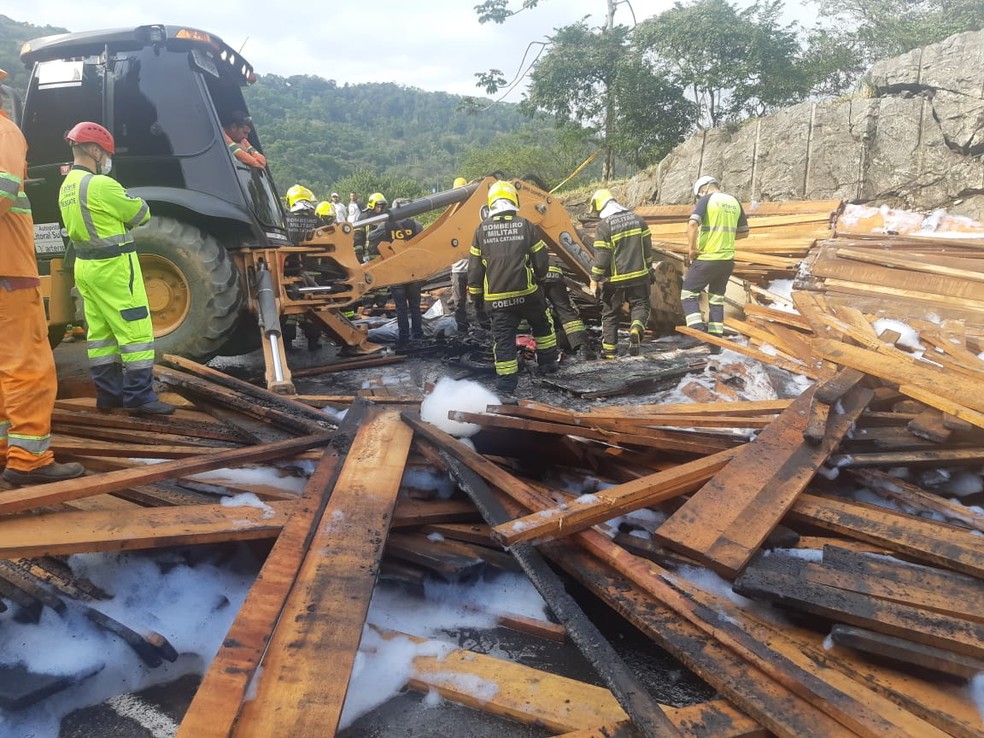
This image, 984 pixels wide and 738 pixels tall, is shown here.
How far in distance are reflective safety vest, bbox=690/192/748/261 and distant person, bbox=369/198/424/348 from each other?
3.07 meters

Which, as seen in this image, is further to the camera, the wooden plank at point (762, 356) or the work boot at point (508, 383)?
the work boot at point (508, 383)

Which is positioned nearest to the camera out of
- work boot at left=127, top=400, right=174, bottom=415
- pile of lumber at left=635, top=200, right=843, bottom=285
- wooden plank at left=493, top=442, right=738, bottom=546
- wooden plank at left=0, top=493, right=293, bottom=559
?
wooden plank at left=0, top=493, right=293, bottom=559

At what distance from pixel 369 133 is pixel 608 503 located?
281ft

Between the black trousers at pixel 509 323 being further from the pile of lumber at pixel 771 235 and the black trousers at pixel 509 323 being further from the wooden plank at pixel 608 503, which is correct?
the pile of lumber at pixel 771 235

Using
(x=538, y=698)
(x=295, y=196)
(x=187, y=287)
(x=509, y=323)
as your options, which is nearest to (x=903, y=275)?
(x=509, y=323)

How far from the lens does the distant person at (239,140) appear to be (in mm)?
5053

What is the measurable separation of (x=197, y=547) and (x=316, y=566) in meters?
0.70

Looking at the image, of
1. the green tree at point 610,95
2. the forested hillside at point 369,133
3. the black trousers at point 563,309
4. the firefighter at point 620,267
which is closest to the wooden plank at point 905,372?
the firefighter at point 620,267

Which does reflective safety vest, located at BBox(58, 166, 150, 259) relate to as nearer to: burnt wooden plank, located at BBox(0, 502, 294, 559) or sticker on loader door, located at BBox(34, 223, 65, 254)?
sticker on loader door, located at BBox(34, 223, 65, 254)

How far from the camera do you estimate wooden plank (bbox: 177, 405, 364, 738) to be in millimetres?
1438

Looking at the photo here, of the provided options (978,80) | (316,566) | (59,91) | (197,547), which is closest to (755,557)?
(316,566)

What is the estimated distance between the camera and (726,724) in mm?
1564

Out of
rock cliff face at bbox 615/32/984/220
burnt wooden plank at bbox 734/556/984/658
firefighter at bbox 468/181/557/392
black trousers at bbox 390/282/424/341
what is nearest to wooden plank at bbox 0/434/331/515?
burnt wooden plank at bbox 734/556/984/658

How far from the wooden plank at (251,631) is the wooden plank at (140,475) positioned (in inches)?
16.6
